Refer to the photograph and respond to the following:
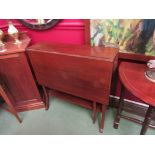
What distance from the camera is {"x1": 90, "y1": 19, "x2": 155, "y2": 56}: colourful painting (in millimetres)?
1048

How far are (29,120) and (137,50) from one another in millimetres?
1512

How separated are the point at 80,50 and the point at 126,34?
0.42m

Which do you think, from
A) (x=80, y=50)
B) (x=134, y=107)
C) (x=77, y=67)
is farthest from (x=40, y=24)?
(x=134, y=107)

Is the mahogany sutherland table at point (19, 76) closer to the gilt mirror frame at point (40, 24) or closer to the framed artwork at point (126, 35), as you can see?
Answer: the gilt mirror frame at point (40, 24)

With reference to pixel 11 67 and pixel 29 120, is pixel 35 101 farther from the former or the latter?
pixel 11 67

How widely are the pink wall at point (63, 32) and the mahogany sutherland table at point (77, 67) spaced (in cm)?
19

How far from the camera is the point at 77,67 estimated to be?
3.72 ft

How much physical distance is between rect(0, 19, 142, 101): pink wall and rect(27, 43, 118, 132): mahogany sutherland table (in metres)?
0.19

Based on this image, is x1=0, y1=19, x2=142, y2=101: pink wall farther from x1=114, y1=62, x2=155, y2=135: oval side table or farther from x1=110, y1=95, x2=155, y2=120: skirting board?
x1=114, y1=62, x2=155, y2=135: oval side table

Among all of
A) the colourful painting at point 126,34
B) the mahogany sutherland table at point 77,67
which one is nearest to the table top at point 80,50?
the mahogany sutherland table at point 77,67

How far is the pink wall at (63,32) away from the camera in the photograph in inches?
52.4

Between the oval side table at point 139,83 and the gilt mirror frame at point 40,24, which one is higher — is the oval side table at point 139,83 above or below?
below

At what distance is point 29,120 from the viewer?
1.72m
